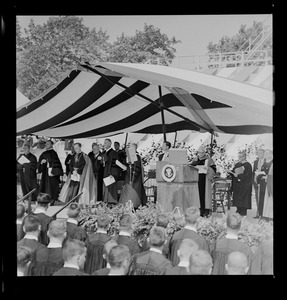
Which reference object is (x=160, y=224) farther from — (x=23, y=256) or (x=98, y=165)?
(x=23, y=256)

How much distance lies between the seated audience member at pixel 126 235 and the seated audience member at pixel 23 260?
85 centimetres

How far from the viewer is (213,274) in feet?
20.4

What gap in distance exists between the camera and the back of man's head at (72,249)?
5934mm

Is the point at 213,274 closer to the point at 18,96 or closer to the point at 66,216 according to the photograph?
the point at 66,216

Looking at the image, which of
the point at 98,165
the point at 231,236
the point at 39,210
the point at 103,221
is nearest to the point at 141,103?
the point at 98,165

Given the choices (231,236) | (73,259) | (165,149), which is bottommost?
(73,259)

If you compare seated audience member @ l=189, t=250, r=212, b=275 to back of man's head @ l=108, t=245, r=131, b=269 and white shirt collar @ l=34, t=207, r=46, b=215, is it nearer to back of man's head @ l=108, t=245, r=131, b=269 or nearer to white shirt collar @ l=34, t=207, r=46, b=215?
back of man's head @ l=108, t=245, r=131, b=269

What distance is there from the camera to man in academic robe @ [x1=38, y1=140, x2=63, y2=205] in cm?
653

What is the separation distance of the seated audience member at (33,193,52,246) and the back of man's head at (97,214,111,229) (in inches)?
19.2

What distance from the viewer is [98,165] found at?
6.73 m

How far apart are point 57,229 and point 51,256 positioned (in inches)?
10.7

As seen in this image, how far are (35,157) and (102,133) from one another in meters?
0.72

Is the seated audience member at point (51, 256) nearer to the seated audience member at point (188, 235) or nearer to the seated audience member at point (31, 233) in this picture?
the seated audience member at point (31, 233)
